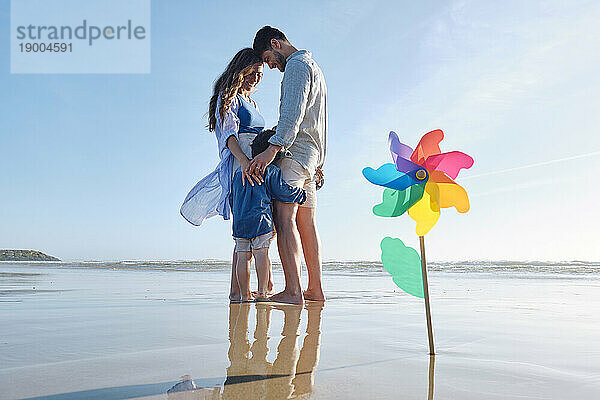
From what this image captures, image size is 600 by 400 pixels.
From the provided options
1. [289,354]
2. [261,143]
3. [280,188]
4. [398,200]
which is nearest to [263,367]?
[289,354]

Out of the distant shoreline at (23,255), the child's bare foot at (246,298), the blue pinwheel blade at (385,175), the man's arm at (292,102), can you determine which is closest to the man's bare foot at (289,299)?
the child's bare foot at (246,298)

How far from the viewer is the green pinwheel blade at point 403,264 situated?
6.04ft

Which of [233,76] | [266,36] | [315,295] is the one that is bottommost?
[315,295]

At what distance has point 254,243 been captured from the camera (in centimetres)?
318

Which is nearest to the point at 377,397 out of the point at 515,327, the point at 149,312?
the point at 515,327

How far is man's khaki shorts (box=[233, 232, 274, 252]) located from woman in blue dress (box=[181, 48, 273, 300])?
28 centimetres

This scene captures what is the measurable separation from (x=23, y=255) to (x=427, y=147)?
19.4m

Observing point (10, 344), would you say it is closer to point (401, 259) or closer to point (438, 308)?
point (401, 259)

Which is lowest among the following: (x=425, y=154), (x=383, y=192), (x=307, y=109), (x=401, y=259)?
(x=401, y=259)

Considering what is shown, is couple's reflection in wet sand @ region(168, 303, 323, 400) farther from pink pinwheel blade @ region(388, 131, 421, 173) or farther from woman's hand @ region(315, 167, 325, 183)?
woman's hand @ region(315, 167, 325, 183)

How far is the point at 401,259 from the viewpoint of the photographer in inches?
73.7

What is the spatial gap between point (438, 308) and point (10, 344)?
2348 millimetres

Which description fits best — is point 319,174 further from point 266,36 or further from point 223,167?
point 266,36

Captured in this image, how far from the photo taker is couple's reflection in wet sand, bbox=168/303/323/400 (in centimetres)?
116
